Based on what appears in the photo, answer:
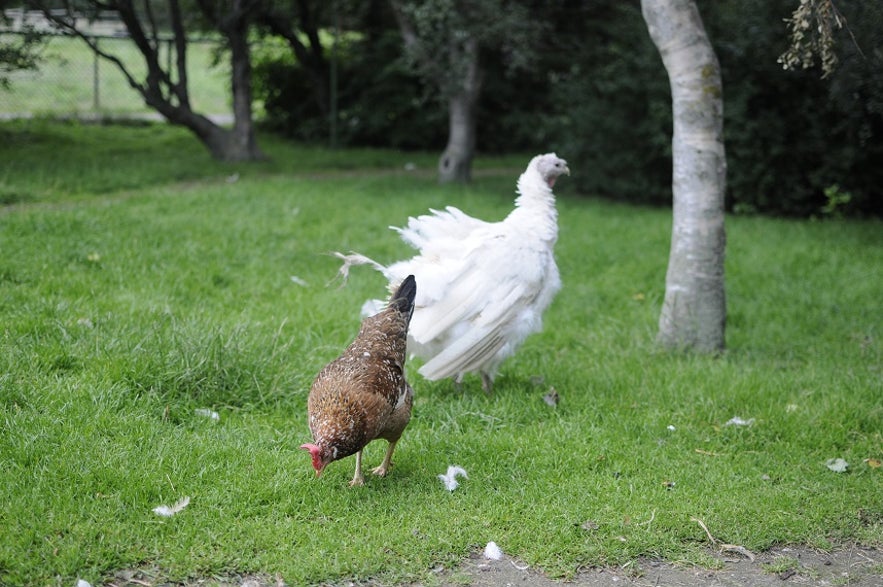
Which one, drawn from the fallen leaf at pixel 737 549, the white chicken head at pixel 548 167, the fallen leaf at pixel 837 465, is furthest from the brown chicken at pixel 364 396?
the fallen leaf at pixel 837 465

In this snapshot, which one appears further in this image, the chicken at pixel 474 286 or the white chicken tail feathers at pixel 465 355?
the chicken at pixel 474 286

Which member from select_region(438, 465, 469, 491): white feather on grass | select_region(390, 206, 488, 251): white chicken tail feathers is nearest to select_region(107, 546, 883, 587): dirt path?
select_region(438, 465, 469, 491): white feather on grass

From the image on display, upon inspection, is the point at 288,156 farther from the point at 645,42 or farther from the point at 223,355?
the point at 223,355

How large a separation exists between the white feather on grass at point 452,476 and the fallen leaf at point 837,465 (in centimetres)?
224

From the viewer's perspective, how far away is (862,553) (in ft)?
15.0

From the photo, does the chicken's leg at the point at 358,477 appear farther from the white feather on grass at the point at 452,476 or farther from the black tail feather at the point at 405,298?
the black tail feather at the point at 405,298

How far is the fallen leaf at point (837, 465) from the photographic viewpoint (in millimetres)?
5336

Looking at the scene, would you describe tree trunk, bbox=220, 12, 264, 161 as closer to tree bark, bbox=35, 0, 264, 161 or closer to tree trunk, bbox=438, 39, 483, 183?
tree bark, bbox=35, 0, 264, 161

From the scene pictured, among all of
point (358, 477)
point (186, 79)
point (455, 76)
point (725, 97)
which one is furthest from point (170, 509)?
point (186, 79)

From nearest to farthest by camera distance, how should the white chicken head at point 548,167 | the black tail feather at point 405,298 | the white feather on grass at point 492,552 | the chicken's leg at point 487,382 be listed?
1. the white feather on grass at point 492,552
2. the black tail feather at point 405,298
3. the chicken's leg at point 487,382
4. the white chicken head at point 548,167

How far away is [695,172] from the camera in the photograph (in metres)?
6.92

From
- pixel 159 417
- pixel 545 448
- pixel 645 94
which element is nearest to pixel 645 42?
pixel 645 94

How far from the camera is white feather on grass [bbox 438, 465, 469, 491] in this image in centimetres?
491

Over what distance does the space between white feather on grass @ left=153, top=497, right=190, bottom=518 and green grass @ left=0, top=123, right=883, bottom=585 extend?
0.04 m
